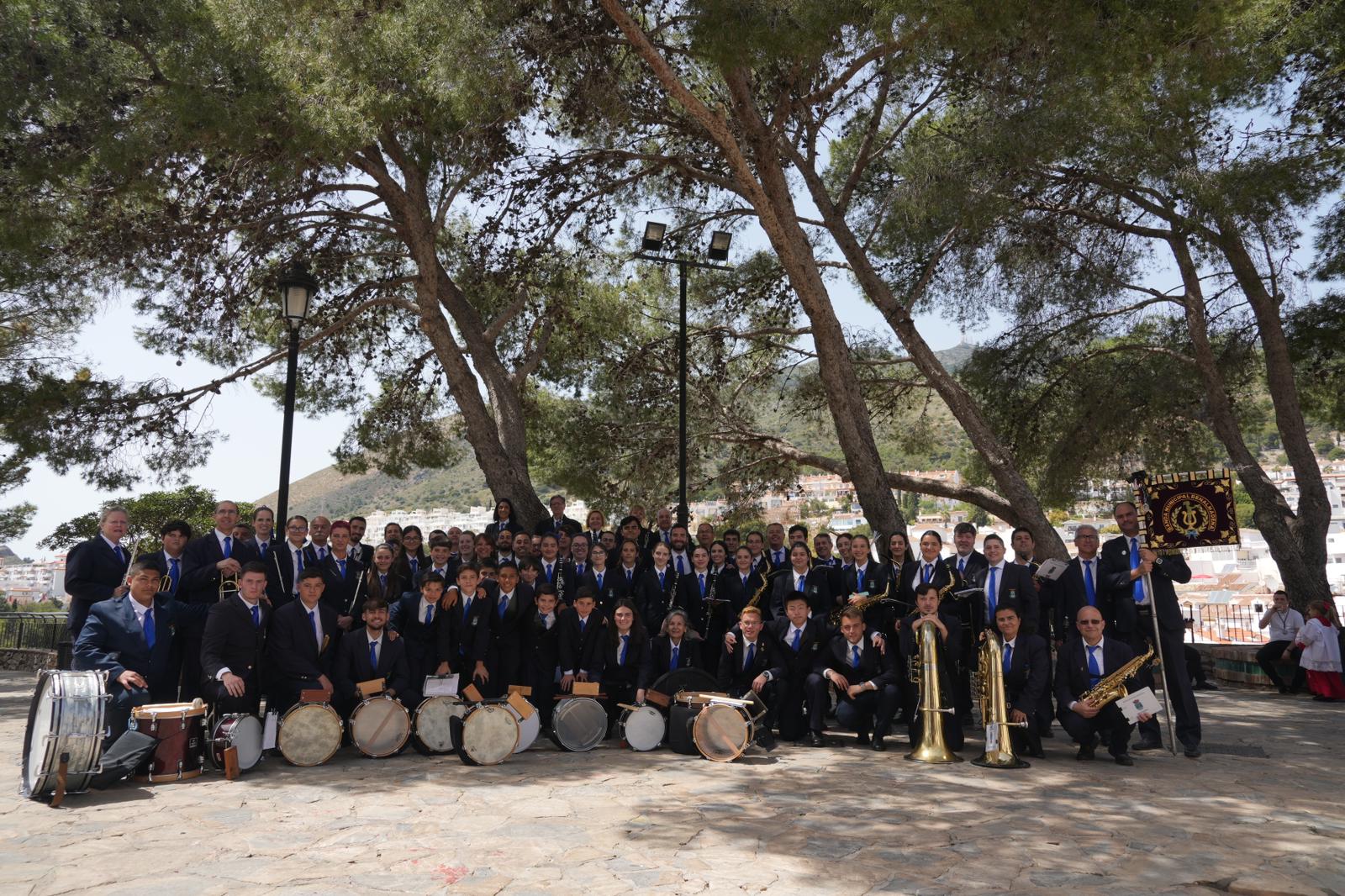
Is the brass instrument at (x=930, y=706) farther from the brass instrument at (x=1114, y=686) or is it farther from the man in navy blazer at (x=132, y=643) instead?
the man in navy blazer at (x=132, y=643)

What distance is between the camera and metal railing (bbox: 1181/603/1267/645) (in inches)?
610

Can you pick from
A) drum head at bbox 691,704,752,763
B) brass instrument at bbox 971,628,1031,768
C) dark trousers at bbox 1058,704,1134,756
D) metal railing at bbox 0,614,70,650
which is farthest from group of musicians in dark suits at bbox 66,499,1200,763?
metal railing at bbox 0,614,70,650

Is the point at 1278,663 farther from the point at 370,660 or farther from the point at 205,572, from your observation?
the point at 205,572

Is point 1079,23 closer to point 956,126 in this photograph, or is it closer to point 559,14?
point 956,126

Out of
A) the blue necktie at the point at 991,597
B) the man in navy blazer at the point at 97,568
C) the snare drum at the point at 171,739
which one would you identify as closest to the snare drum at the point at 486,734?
the snare drum at the point at 171,739

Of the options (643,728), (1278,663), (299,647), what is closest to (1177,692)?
(643,728)

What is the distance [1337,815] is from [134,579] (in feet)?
24.4

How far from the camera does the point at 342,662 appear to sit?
24.0 ft

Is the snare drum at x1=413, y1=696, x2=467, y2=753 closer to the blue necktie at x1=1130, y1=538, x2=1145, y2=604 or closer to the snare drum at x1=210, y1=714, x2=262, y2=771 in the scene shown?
the snare drum at x1=210, y1=714, x2=262, y2=771

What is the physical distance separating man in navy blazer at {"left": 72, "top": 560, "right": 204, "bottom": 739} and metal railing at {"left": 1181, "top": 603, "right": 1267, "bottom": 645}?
14.6 metres

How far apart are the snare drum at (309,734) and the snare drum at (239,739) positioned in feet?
0.58

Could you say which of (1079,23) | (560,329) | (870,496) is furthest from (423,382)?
(1079,23)

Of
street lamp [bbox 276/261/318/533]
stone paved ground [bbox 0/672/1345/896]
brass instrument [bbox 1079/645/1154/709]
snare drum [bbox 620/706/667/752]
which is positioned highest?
street lamp [bbox 276/261/318/533]

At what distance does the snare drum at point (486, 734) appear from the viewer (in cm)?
672
